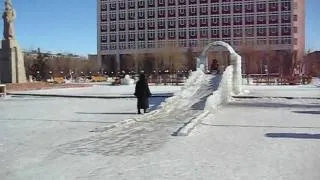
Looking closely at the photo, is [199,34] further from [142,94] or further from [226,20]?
[142,94]

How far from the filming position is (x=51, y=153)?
411 inches

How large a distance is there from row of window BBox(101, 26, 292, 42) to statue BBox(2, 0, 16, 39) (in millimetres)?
82113

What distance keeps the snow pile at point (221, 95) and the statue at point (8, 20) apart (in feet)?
77.8

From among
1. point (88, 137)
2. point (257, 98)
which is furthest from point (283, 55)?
point (88, 137)

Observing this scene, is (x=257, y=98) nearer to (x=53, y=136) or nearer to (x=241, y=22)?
(x=53, y=136)

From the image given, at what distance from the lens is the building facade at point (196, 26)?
119562 millimetres

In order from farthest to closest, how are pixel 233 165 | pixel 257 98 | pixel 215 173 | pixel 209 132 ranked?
pixel 257 98 → pixel 209 132 → pixel 233 165 → pixel 215 173

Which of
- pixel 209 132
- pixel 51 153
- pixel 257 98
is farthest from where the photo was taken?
pixel 257 98

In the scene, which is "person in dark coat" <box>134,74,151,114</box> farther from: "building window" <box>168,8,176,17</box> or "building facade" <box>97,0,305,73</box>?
"building window" <box>168,8,176,17</box>

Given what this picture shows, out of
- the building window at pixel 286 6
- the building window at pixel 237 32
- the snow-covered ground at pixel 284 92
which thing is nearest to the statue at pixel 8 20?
the snow-covered ground at pixel 284 92

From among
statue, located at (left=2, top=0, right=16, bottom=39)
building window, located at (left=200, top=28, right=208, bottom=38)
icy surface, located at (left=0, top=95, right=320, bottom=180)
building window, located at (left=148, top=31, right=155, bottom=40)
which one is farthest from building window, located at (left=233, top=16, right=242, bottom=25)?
icy surface, located at (left=0, top=95, right=320, bottom=180)

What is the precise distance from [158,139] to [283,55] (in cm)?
10583

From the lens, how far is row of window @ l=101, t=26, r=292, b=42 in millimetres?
120250

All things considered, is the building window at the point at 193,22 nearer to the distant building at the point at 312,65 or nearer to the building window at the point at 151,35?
the building window at the point at 151,35
